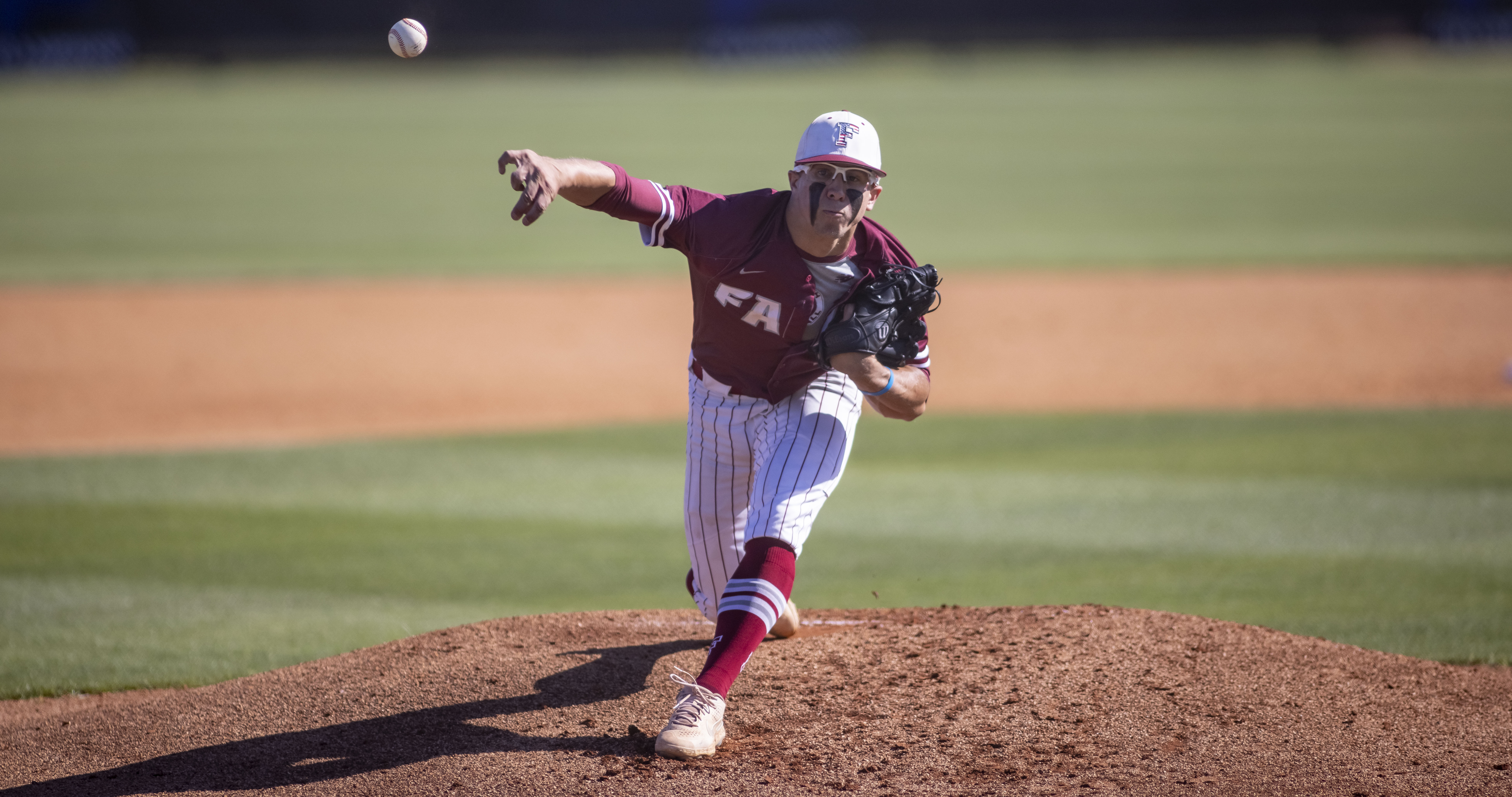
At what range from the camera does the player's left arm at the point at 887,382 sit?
4.11 meters

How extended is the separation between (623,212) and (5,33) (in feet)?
162

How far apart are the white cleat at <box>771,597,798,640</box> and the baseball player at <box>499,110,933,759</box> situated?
9.1 inches

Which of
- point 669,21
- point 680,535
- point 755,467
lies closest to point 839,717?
point 755,467

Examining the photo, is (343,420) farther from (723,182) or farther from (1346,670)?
(723,182)

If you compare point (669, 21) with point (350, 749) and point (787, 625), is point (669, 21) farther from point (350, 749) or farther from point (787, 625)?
point (350, 749)

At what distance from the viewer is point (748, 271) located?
429 cm

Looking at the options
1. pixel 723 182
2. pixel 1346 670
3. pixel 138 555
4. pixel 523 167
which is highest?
pixel 723 182

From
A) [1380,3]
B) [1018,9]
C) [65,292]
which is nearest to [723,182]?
[65,292]

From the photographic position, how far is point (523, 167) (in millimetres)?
3754

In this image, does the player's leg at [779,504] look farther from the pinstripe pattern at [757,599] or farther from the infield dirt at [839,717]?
the infield dirt at [839,717]

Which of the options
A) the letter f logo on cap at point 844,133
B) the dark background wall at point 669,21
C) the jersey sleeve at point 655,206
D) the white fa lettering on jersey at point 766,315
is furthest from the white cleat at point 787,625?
the dark background wall at point 669,21

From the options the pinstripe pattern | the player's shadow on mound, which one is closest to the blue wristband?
the pinstripe pattern

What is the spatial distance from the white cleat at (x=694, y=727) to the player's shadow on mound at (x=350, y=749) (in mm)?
152

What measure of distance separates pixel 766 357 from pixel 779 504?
55cm
